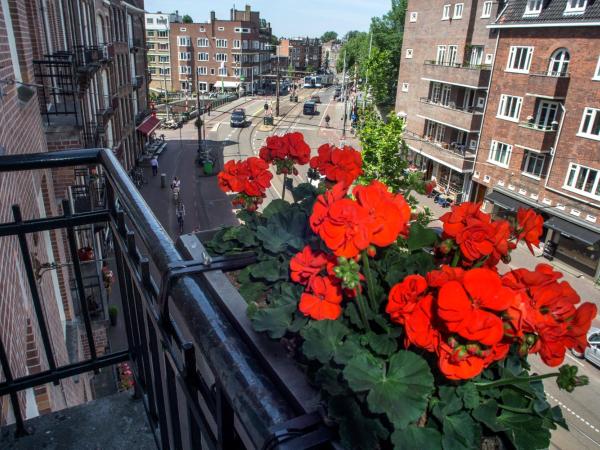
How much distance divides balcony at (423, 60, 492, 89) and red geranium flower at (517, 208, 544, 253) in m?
25.4

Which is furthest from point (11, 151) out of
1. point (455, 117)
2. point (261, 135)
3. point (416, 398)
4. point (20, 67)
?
point (261, 135)

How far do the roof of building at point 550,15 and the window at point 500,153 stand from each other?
5.75 meters

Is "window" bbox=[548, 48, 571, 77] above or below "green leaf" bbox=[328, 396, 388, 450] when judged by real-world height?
above

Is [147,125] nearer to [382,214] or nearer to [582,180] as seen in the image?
[582,180]

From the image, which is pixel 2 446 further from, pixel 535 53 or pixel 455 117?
pixel 455 117

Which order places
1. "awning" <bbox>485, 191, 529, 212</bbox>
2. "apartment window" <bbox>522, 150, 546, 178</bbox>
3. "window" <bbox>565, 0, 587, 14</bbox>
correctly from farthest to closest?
"awning" <bbox>485, 191, 529, 212</bbox> < "apartment window" <bbox>522, 150, 546, 178</bbox> < "window" <bbox>565, 0, 587, 14</bbox>

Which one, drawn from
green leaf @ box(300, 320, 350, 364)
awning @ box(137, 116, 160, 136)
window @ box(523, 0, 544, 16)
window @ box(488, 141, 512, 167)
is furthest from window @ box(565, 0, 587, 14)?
awning @ box(137, 116, 160, 136)

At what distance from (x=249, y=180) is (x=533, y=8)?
23952 millimetres

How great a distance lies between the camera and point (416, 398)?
112cm

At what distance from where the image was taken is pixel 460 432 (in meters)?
1.22

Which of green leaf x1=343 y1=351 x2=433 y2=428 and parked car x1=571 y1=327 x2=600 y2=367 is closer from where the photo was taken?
green leaf x1=343 y1=351 x2=433 y2=428

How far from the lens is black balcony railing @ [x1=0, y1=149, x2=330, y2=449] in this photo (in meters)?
0.89

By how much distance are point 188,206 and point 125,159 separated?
4.84m

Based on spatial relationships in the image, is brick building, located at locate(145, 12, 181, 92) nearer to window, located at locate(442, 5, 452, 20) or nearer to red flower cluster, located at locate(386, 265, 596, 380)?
window, located at locate(442, 5, 452, 20)
